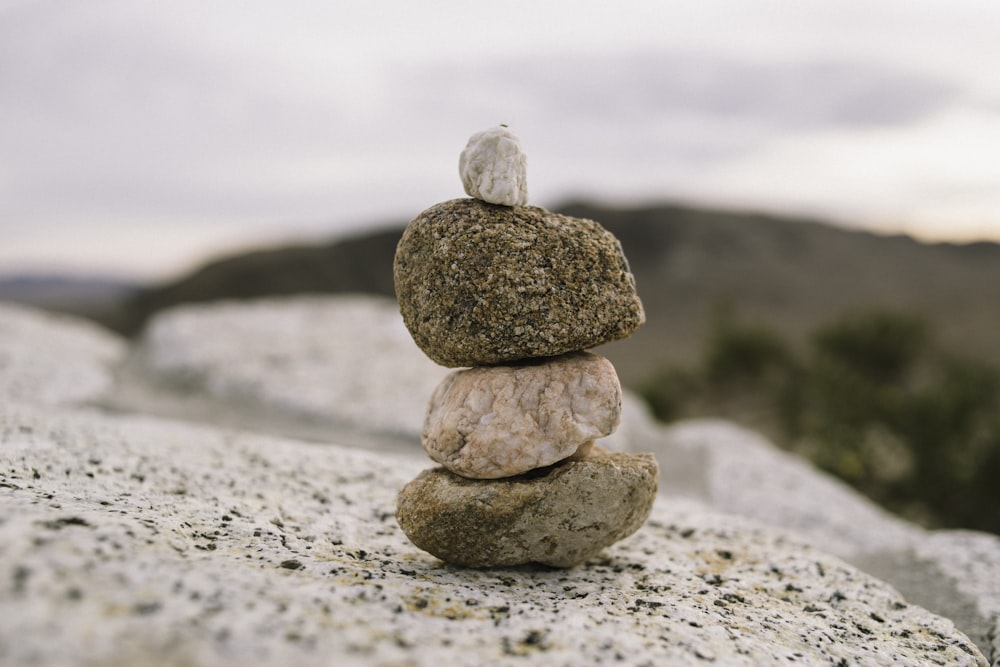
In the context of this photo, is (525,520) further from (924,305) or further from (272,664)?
(924,305)

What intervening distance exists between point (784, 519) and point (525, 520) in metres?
4.22

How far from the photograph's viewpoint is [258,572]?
3.19 meters

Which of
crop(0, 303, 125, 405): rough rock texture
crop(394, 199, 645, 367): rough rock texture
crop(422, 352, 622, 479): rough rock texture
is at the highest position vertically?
crop(394, 199, 645, 367): rough rock texture

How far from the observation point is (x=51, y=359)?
10422 mm

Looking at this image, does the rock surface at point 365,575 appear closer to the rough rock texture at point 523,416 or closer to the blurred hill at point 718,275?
the rough rock texture at point 523,416

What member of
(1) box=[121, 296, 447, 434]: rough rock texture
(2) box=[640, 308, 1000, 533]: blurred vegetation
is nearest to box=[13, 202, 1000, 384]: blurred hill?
(2) box=[640, 308, 1000, 533]: blurred vegetation

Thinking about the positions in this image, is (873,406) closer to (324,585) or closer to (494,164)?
(494,164)

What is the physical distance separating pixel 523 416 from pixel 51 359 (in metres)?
9.14

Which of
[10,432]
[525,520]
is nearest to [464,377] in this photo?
[525,520]

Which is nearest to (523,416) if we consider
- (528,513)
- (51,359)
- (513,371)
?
(513,371)

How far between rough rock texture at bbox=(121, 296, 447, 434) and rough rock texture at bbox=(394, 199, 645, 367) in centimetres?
504

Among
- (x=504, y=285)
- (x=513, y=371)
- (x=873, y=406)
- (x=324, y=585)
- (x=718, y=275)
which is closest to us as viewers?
(x=324, y=585)

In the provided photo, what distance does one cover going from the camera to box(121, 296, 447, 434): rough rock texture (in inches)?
382

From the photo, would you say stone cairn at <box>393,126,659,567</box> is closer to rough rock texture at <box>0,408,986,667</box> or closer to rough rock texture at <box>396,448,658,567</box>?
rough rock texture at <box>396,448,658,567</box>
